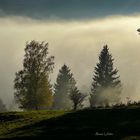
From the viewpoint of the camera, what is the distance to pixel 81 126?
42.0 meters

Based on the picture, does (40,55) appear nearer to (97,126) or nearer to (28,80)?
(28,80)

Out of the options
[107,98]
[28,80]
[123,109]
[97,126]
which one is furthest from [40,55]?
[97,126]

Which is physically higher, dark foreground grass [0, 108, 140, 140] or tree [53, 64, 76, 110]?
tree [53, 64, 76, 110]

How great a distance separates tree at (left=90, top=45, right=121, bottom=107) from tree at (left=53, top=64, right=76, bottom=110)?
806cm

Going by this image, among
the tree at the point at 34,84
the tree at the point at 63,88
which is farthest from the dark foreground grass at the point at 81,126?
the tree at the point at 63,88

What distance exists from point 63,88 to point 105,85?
1271 centimetres

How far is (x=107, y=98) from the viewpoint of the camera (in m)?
104

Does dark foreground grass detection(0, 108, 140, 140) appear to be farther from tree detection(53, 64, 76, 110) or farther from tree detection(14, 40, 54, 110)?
tree detection(53, 64, 76, 110)

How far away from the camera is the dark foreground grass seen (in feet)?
126

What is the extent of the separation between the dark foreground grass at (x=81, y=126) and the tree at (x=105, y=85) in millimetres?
52512

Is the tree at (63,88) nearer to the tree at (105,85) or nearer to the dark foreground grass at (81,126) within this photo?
the tree at (105,85)

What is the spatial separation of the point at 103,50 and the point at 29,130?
70.1 meters

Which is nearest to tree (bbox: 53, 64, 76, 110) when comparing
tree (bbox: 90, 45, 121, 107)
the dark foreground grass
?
tree (bbox: 90, 45, 121, 107)

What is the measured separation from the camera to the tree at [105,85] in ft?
338
